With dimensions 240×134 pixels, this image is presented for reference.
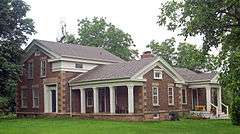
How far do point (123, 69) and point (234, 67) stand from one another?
19362 mm

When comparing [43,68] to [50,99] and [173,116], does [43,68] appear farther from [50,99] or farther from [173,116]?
[173,116]

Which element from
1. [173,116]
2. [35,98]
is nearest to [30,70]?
[35,98]

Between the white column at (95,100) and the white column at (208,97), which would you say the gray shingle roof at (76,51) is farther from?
the white column at (208,97)

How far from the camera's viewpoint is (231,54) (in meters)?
23.4

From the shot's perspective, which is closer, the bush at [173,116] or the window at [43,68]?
the bush at [173,116]

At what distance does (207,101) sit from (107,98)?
11.1 metres

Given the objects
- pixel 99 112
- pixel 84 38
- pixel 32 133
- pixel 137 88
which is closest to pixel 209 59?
pixel 32 133

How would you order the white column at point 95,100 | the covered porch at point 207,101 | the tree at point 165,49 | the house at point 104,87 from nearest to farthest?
the house at point 104,87 < the white column at point 95,100 < the covered porch at point 207,101 < the tree at point 165,49

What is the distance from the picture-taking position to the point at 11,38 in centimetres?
4544

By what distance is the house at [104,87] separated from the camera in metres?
40.2

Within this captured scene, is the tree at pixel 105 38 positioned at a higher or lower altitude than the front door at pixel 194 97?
higher

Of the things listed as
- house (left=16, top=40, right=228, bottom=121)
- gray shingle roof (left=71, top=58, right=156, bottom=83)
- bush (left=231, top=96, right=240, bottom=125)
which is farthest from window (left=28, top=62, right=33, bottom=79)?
bush (left=231, top=96, right=240, bottom=125)

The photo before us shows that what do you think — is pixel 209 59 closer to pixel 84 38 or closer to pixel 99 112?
pixel 99 112

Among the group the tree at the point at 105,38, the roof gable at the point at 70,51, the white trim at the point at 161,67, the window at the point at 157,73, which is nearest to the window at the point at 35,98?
the roof gable at the point at 70,51
